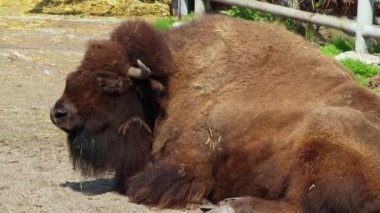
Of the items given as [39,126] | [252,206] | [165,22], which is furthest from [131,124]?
[165,22]

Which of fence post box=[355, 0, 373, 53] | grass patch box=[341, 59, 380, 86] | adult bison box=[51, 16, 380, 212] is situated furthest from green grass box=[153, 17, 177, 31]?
adult bison box=[51, 16, 380, 212]

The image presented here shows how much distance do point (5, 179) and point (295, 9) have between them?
6992mm

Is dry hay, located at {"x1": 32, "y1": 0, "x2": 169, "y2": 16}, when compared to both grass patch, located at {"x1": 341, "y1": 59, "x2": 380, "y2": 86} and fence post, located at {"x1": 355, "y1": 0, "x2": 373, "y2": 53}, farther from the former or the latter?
grass patch, located at {"x1": 341, "y1": 59, "x2": 380, "y2": 86}

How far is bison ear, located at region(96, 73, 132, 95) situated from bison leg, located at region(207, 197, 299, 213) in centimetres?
115

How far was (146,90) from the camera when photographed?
7.16 meters

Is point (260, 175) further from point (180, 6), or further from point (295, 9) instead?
point (180, 6)

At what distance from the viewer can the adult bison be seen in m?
6.43

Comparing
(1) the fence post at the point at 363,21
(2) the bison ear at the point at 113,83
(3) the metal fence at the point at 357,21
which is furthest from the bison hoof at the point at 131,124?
(1) the fence post at the point at 363,21

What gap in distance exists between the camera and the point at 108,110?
7.09m

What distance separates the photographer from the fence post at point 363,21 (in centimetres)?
1212

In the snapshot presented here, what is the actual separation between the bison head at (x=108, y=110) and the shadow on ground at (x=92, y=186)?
22 centimetres

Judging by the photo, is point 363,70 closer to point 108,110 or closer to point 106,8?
point 108,110

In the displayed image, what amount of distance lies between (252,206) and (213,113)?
31.7 inches

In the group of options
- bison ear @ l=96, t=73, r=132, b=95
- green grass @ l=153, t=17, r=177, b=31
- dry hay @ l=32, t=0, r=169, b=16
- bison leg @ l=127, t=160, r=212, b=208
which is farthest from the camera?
dry hay @ l=32, t=0, r=169, b=16
